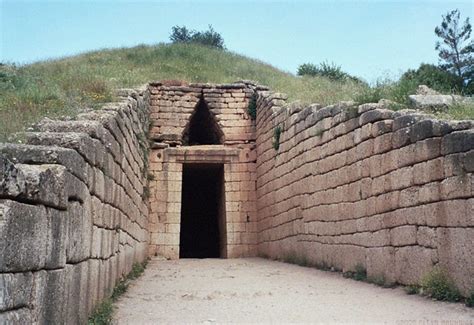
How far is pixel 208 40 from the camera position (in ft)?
112

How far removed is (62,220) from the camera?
384cm

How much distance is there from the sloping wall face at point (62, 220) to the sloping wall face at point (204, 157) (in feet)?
18.9

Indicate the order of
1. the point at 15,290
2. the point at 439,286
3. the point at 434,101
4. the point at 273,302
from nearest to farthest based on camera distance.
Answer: the point at 15,290
the point at 439,286
the point at 273,302
the point at 434,101

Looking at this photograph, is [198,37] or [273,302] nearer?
[273,302]

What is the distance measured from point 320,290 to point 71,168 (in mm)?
4081

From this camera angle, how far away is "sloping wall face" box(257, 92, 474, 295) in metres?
5.69

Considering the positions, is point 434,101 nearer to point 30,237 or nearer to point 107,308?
point 107,308

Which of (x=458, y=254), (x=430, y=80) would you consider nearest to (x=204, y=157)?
(x=430, y=80)

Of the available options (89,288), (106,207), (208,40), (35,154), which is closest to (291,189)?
(106,207)

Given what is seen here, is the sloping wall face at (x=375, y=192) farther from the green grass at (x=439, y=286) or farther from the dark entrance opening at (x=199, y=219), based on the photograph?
the dark entrance opening at (x=199, y=219)

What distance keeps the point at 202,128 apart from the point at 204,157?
2.11 meters

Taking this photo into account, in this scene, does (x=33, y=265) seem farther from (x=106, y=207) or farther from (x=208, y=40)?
(x=208, y=40)

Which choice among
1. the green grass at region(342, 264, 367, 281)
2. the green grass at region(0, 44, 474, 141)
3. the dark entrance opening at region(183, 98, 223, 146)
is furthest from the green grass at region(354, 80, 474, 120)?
the dark entrance opening at region(183, 98, 223, 146)

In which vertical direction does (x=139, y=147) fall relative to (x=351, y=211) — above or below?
above
